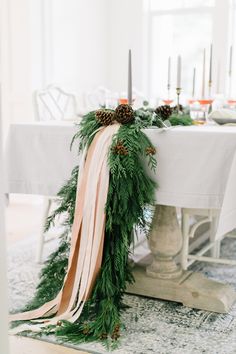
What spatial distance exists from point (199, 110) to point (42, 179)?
1.39 m

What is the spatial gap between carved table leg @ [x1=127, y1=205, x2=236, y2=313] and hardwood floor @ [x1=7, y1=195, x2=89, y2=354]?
531 millimetres

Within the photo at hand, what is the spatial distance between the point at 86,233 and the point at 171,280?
0.47m

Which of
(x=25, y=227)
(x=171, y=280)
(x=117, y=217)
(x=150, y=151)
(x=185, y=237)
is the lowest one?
(x=25, y=227)

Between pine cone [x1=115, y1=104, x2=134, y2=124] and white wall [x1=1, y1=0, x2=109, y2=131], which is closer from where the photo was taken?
pine cone [x1=115, y1=104, x2=134, y2=124]

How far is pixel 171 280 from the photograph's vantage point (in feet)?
7.39

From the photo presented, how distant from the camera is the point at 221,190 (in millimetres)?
1923

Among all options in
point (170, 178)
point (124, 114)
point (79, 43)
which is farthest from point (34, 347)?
point (79, 43)

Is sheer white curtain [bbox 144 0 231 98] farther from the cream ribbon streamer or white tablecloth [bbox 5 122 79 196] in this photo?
the cream ribbon streamer

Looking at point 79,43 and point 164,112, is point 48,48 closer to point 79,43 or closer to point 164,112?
point 79,43

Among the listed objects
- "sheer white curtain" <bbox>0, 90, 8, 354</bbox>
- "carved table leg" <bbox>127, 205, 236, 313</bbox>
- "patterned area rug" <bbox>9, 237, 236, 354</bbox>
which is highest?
"sheer white curtain" <bbox>0, 90, 8, 354</bbox>

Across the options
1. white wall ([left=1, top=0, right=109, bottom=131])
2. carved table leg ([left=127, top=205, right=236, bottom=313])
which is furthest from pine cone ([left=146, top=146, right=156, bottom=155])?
white wall ([left=1, top=0, right=109, bottom=131])

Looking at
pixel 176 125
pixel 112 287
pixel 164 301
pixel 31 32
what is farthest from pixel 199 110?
pixel 31 32

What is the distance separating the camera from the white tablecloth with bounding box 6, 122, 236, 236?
6.18 ft

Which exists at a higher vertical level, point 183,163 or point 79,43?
point 79,43
